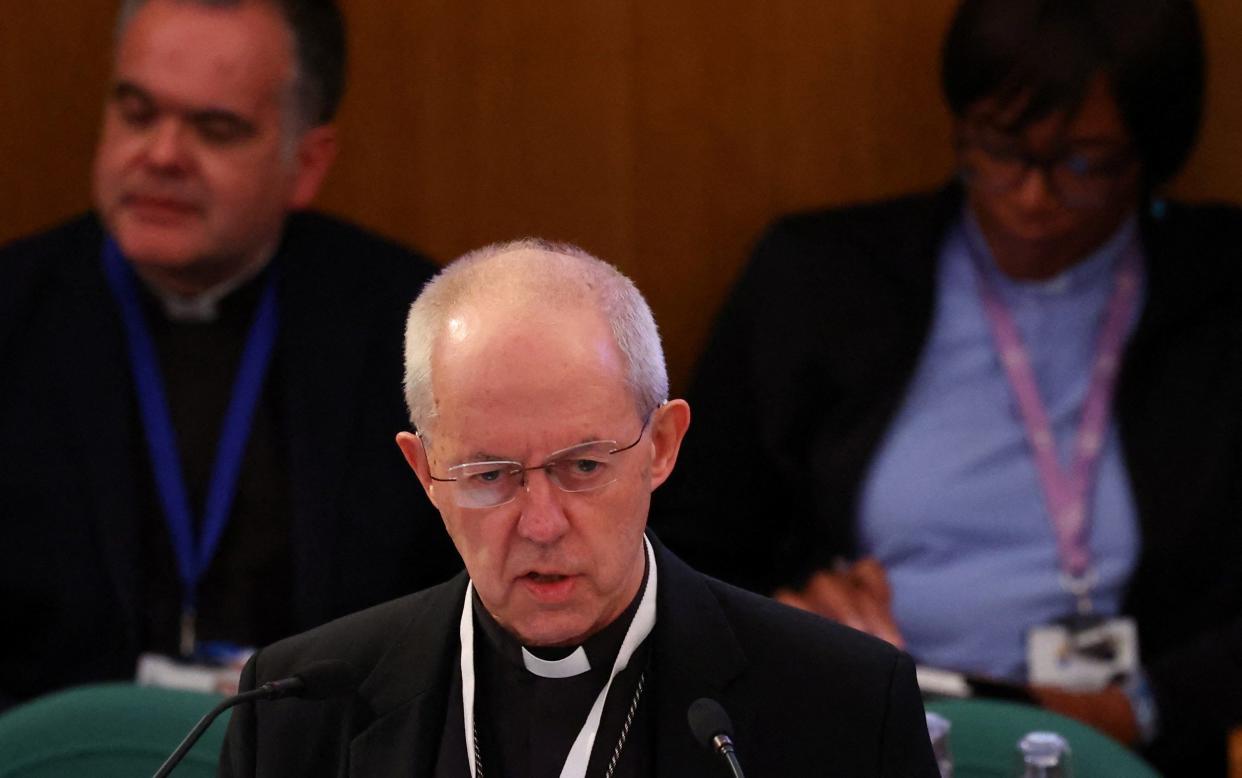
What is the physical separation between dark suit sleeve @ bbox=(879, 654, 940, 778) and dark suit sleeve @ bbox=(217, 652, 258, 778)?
0.62 metres

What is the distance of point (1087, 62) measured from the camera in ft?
10.6

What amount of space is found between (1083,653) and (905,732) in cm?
138

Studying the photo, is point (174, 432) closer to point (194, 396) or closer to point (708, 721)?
point (194, 396)

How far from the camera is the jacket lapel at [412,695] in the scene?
1.88m

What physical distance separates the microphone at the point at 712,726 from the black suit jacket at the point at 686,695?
118 mm

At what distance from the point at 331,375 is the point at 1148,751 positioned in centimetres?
148

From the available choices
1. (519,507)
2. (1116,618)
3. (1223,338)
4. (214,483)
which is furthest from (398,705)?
(1223,338)

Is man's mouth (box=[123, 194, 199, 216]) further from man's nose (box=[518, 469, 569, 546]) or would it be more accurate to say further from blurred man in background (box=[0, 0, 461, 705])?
man's nose (box=[518, 469, 569, 546])

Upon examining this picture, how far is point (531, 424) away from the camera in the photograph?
178cm

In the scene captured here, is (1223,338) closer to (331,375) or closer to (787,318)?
(787,318)

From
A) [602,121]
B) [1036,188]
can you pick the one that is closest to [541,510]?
[1036,188]

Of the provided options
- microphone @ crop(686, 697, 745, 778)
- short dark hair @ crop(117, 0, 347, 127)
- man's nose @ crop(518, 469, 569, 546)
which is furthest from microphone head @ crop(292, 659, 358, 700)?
short dark hair @ crop(117, 0, 347, 127)

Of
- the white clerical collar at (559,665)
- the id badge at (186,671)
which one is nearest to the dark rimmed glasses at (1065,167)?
the id badge at (186,671)

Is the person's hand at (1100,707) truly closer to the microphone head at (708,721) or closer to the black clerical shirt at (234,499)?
the black clerical shirt at (234,499)
